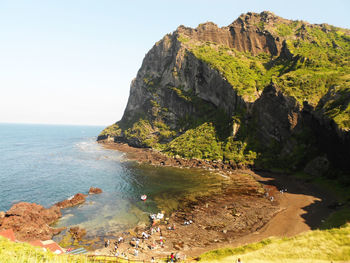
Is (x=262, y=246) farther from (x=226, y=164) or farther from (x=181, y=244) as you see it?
(x=226, y=164)

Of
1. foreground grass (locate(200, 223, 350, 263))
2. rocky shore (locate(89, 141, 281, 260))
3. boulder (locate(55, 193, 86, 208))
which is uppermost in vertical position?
foreground grass (locate(200, 223, 350, 263))

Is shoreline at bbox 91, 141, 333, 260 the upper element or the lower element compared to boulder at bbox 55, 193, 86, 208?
upper

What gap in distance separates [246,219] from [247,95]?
73.3 metres

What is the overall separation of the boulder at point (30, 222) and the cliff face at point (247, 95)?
236 ft

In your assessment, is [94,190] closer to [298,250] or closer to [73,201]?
[73,201]

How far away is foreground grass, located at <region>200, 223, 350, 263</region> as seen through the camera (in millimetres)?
25766

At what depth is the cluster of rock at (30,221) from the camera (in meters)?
41.2

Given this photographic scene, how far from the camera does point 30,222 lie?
43.8 m

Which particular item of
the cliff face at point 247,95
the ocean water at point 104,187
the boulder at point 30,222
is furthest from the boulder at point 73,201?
the cliff face at point 247,95

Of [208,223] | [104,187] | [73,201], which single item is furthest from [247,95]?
[73,201]

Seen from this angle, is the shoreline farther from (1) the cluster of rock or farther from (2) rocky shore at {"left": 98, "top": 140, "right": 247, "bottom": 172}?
(2) rocky shore at {"left": 98, "top": 140, "right": 247, "bottom": 172}

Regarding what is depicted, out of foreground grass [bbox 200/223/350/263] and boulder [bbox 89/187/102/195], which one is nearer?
foreground grass [bbox 200/223/350/263]

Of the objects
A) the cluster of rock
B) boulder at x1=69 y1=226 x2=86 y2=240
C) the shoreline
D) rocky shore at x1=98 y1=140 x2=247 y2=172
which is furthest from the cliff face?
the cluster of rock

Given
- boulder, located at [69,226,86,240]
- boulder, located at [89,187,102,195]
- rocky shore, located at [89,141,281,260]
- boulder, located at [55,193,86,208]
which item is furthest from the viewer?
boulder, located at [89,187,102,195]
